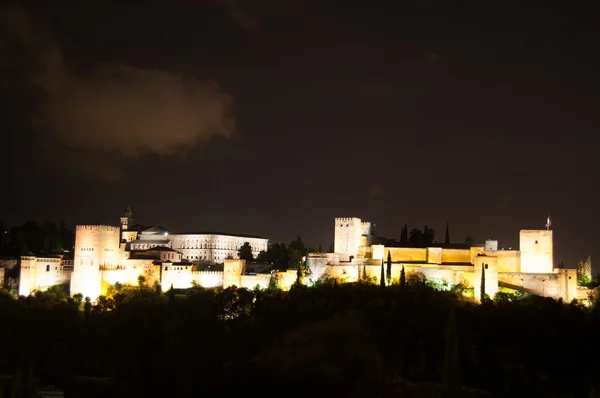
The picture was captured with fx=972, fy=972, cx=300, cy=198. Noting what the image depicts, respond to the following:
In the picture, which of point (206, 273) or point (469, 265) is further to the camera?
point (206, 273)

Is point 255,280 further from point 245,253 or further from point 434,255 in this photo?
point 245,253

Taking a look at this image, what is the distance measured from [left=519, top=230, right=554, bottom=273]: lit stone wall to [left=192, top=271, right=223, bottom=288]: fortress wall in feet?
59.9

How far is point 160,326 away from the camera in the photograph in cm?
5141

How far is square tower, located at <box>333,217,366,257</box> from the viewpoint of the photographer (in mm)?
60406

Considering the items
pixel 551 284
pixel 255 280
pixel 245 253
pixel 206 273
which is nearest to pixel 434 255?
pixel 551 284

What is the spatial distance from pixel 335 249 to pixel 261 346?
12.7 meters

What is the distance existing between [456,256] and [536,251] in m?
4.59

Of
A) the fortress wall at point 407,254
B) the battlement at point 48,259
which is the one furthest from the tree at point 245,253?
the fortress wall at point 407,254

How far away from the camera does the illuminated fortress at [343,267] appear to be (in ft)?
→ 178

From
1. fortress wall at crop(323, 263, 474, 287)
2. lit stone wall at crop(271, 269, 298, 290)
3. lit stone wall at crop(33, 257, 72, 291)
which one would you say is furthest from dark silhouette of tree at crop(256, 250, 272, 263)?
fortress wall at crop(323, 263, 474, 287)

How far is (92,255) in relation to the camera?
60281 millimetres

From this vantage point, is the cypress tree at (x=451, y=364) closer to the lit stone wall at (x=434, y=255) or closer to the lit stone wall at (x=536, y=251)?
the lit stone wall at (x=434, y=255)

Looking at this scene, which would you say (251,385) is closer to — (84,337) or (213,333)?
(213,333)

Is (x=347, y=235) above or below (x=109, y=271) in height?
above
